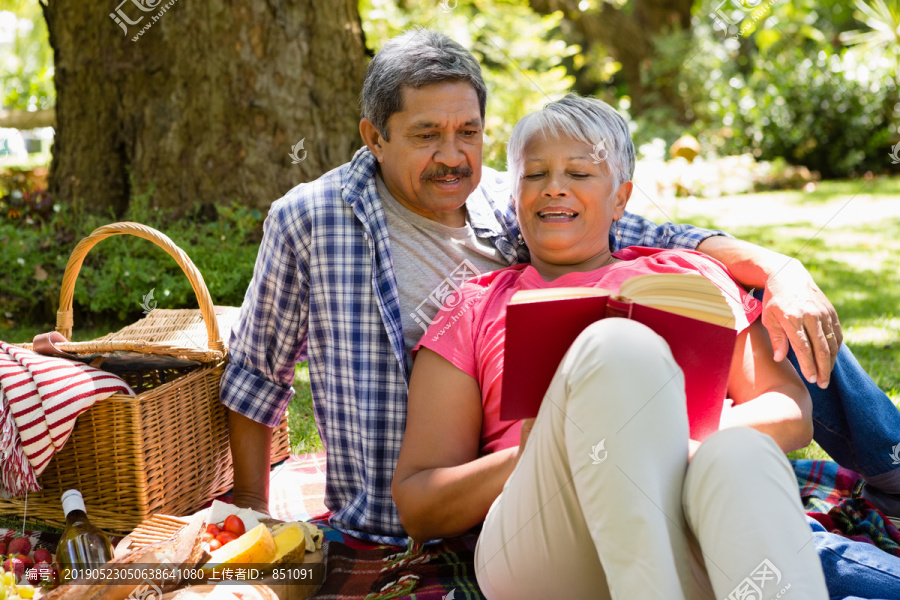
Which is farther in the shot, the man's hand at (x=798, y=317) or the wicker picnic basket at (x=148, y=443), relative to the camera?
the wicker picnic basket at (x=148, y=443)

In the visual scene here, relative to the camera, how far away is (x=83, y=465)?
93.5 inches

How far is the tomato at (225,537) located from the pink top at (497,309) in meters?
0.71

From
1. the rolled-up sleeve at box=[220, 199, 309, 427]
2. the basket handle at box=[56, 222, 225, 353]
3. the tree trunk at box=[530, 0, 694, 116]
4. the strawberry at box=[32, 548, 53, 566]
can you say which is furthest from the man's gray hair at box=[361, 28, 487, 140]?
the tree trunk at box=[530, 0, 694, 116]

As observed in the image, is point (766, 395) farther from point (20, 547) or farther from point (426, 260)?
point (20, 547)

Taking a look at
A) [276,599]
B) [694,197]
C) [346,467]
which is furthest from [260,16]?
[694,197]

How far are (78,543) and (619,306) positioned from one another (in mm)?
1529

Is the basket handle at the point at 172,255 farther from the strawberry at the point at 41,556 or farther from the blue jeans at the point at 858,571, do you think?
the blue jeans at the point at 858,571

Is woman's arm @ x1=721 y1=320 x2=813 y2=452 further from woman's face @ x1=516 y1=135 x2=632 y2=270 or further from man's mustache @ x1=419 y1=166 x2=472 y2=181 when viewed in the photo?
man's mustache @ x1=419 y1=166 x2=472 y2=181

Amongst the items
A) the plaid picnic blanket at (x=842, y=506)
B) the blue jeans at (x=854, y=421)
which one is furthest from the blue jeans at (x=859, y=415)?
the plaid picnic blanket at (x=842, y=506)

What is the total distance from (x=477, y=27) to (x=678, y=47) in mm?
6671

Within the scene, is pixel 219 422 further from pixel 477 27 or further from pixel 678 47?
pixel 678 47

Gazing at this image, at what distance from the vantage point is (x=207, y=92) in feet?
15.6

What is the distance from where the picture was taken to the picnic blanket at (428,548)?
202 centimetres

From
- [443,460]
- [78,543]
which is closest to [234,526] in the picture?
[78,543]
